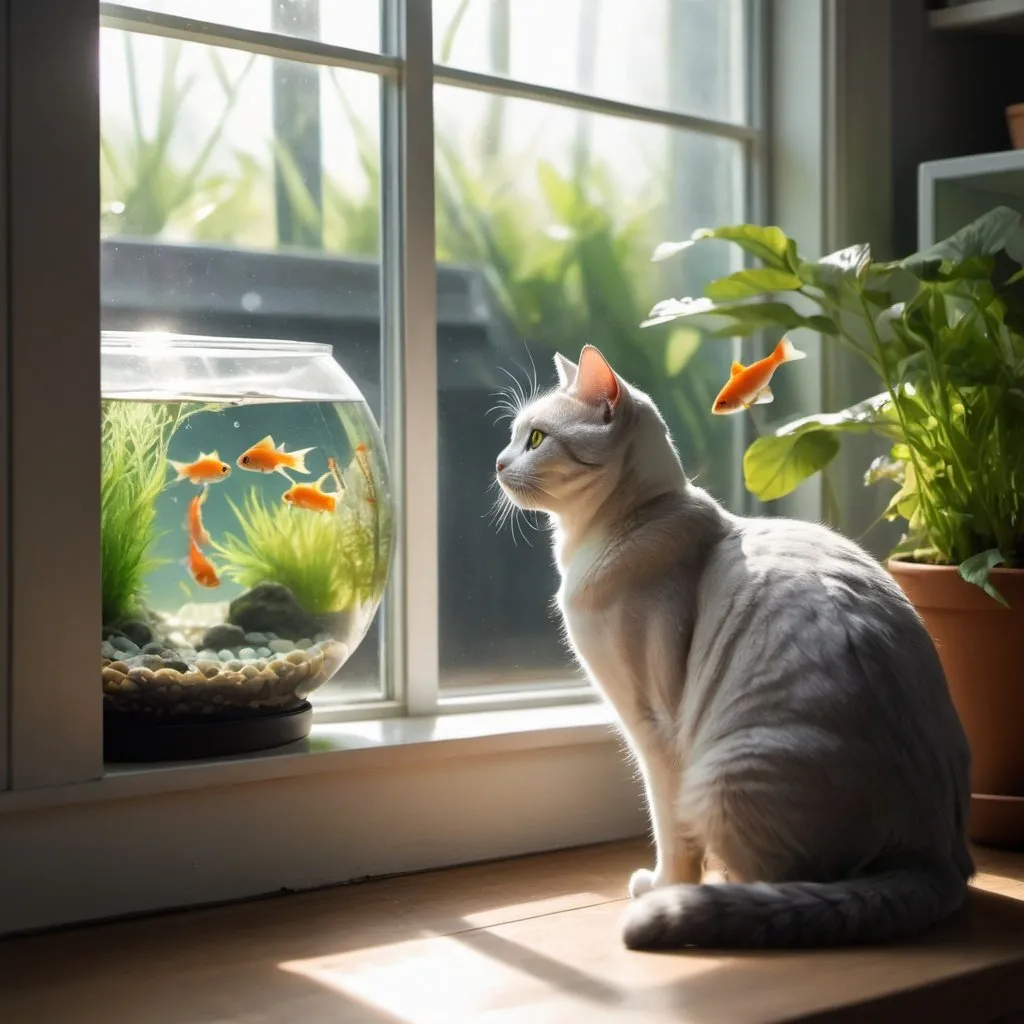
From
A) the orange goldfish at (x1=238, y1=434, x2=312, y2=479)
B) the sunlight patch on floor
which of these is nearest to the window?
the orange goldfish at (x1=238, y1=434, x2=312, y2=479)

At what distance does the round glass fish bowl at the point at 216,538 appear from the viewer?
5.36ft

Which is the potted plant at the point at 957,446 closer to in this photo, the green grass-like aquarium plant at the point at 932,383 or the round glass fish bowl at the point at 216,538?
the green grass-like aquarium plant at the point at 932,383

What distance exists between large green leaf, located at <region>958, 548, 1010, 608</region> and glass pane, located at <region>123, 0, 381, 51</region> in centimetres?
119

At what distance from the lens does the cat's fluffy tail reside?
1423 mm

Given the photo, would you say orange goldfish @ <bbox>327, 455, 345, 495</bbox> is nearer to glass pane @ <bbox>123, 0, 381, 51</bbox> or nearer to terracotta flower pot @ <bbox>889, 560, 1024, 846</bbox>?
glass pane @ <bbox>123, 0, 381, 51</bbox>

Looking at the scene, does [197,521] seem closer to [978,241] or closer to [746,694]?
[746,694]

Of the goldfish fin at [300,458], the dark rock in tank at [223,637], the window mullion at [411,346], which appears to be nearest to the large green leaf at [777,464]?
Result: the window mullion at [411,346]

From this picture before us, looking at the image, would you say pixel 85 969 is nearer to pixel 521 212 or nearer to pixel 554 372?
pixel 554 372

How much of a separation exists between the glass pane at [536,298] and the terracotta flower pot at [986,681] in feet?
1.77

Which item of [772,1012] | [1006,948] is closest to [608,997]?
[772,1012]

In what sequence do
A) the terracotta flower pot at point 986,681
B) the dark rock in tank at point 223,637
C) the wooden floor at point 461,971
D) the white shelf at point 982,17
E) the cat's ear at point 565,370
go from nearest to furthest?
the wooden floor at point 461,971 → the dark rock in tank at point 223,637 → the cat's ear at point 565,370 → the terracotta flower pot at point 986,681 → the white shelf at point 982,17

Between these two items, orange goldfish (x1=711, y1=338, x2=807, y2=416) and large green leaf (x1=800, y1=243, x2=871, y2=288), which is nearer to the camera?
orange goldfish (x1=711, y1=338, x2=807, y2=416)

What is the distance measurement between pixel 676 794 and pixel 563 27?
134 cm

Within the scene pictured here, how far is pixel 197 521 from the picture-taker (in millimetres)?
1646
